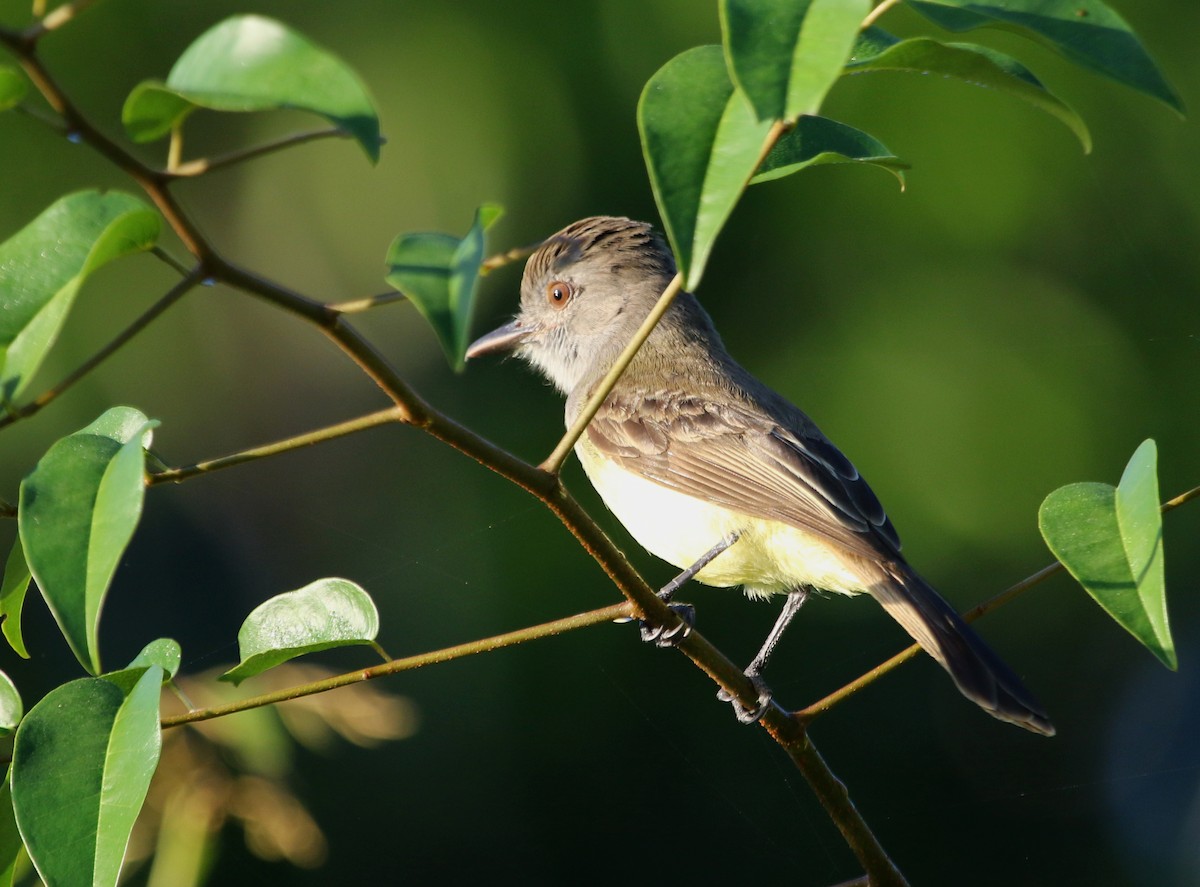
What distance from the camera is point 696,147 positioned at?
118 centimetres

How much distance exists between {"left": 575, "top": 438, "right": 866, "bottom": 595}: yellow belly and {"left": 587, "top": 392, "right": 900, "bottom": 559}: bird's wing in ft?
0.13

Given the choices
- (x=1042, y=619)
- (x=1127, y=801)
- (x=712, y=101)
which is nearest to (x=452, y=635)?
(x=1042, y=619)

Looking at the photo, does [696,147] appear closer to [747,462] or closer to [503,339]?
[747,462]

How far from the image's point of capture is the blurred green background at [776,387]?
4.66m

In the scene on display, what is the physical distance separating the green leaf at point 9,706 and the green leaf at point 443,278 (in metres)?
1.03

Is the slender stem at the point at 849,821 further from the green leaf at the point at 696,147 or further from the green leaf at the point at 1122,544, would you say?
the green leaf at the point at 696,147

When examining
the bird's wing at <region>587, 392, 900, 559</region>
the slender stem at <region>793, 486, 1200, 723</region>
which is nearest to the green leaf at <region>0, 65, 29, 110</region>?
the slender stem at <region>793, 486, 1200, 723</region>

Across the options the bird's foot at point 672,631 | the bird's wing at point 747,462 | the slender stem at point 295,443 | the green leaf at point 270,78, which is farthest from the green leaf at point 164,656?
the bird's wing at point 747,462

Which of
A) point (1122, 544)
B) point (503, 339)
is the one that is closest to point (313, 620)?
point (1122, 544)

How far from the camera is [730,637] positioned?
182 inches

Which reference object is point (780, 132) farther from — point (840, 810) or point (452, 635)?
point (452, 635)

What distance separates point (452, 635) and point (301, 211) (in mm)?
1951

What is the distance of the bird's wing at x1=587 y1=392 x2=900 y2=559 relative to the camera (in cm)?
306

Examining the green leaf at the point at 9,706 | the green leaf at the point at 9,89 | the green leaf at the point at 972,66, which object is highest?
the green leaf at the point at 9,89
